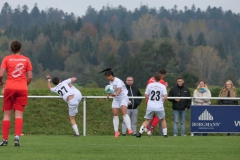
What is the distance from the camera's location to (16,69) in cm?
1348

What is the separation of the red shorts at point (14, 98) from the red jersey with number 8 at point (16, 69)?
73 mm

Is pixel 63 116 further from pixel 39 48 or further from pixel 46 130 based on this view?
pixel 39 48

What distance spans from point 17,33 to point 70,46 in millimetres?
14662

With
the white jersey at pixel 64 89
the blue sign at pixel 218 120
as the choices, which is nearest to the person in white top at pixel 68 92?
the white jersey at pixel 64 89

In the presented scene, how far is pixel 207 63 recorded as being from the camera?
15062 cm

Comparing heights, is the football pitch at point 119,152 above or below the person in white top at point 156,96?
below

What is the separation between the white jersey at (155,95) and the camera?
18.6 meters

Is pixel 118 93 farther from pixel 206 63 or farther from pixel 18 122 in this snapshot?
pixel 206 63

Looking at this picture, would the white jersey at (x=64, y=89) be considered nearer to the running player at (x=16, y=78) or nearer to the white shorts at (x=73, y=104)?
the white shorts at (x=73, y=104)

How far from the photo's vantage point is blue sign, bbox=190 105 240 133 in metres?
22.9

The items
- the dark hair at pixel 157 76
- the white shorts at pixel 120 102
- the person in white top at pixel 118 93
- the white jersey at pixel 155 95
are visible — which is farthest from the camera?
the white shorts at pixel 120 102

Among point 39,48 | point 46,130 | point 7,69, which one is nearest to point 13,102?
point 7,69

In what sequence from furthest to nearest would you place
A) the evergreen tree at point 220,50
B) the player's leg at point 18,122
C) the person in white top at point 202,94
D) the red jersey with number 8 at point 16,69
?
the evergreen tree at point 220,50 < the person in white top at point 202,94 < the player's leg at point 18,122 < the red jersey with number 8 at point 16,69

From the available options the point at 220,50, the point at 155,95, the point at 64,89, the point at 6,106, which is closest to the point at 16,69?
the point at 6,106
